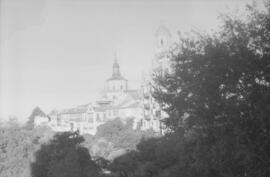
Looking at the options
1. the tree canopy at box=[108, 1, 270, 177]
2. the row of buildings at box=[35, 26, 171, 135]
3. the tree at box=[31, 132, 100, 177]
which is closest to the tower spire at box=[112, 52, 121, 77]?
the row of buildings at box=[35, 26, 171, 135]

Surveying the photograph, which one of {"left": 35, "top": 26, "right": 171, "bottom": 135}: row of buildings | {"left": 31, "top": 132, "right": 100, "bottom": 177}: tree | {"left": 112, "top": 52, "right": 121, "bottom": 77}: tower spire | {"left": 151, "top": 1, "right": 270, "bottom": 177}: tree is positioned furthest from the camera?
{"left": 112, "top": 52, "right": 121, "bottom": 77}: tower spire

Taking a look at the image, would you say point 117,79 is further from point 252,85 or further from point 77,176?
point 252,85

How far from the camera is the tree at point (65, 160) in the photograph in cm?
2756

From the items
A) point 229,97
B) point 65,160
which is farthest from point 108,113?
point 229,97

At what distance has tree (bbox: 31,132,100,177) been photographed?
90.4 ft

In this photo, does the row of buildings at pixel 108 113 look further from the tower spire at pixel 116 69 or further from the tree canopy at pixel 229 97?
the tree canopy at pixel 229 97

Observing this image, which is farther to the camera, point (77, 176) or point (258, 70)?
point (77, 176)

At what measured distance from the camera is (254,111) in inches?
508

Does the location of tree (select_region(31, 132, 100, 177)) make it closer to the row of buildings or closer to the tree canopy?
the tree canopy

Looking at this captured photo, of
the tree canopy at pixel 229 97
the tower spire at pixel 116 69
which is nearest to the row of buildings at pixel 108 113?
the tower spire at pixel 116 69

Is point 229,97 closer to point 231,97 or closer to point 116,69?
point 231,97

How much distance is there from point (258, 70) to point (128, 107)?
6382 cm

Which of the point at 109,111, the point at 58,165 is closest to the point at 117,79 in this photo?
the point at 109,111

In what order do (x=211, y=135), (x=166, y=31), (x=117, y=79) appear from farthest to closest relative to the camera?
(x=117, y=79)
(x=166, y=31)
(x=211, y=135)
